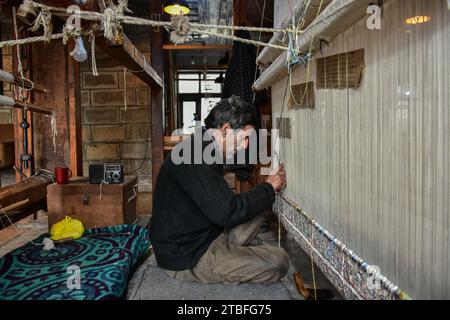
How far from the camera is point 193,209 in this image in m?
2.30

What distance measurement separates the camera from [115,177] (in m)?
3.99

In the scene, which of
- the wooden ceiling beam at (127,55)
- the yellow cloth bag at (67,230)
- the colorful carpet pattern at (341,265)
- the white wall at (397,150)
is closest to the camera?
the white wall at (397,150)

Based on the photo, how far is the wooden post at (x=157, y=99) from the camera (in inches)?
191

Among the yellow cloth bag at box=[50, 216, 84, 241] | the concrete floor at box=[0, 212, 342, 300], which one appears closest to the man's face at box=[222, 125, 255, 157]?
the concrete floor at box=[0, 212, 342, 300]

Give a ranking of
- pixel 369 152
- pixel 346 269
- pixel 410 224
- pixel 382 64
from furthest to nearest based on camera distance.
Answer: pixel 346 269 < pixel 369 152 < pixel 382 64 < pixel 410 224

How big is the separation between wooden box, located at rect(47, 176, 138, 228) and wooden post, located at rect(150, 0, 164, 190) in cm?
101

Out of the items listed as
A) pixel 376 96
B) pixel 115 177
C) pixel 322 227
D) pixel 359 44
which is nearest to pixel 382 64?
pixel 376 96

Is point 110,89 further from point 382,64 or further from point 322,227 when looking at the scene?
point 382,64

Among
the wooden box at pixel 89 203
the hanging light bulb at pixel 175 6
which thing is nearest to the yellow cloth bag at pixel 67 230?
the wooden box at pixel 89 203

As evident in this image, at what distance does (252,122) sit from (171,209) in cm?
76

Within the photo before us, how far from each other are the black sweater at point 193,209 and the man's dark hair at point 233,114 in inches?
7.1

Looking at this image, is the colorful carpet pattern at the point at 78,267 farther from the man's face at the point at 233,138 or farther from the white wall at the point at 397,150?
the white wall at the point at 397,150

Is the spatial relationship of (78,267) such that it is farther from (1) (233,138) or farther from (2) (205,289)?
(1) (233,138)

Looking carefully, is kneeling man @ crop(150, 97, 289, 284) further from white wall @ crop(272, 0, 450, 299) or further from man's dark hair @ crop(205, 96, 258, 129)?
white wall @ crop(272, 0, 450, 299)
